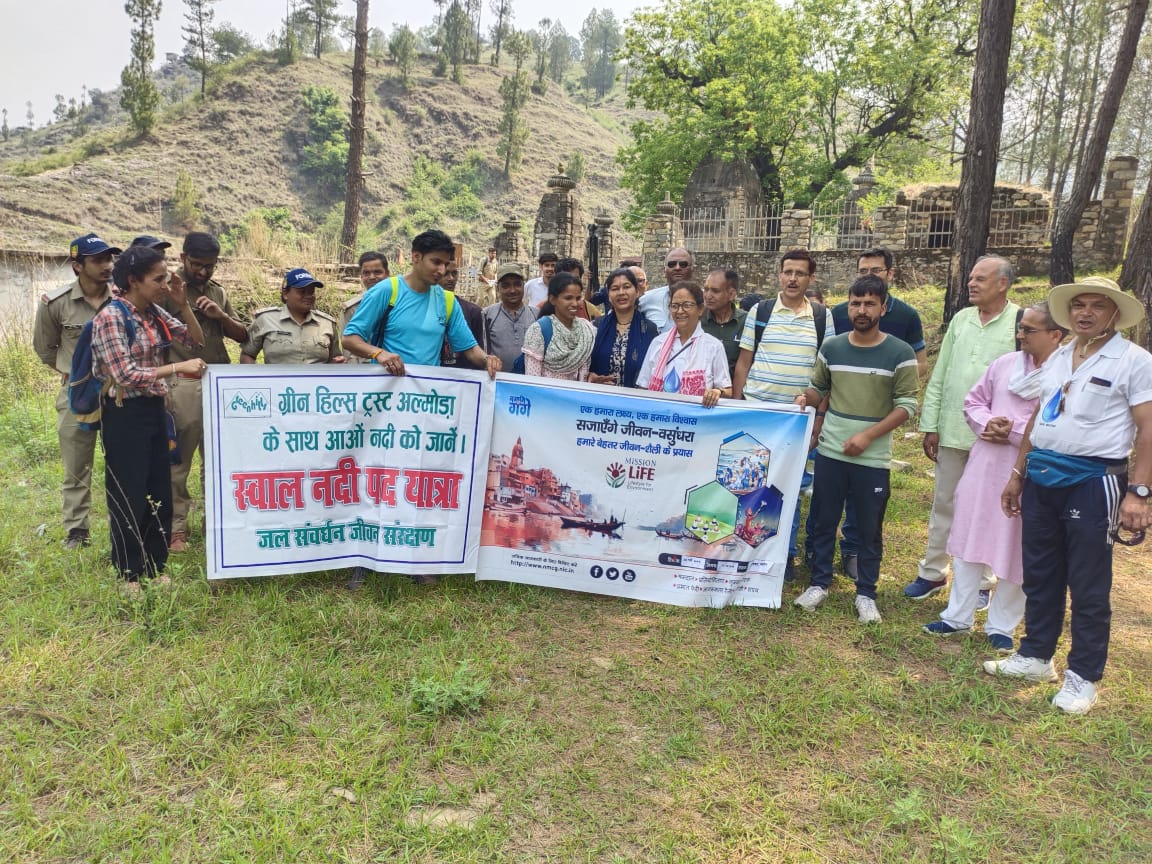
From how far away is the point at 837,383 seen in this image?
3.89 metres

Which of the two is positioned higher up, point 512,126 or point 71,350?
point 512,126

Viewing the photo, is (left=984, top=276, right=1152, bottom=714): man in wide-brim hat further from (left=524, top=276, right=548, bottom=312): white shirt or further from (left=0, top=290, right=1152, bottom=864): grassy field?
(left=524, top=276, right=548, bottom=312): white shirt

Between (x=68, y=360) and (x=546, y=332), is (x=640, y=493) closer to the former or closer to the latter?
(x=546, y=332)

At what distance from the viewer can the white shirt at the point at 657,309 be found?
15.3 feet

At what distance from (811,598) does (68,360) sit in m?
4.81

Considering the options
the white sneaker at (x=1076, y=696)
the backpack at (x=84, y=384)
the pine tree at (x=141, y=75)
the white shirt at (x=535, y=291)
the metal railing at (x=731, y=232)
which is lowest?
the white sneaker at (x=1076, y=696)

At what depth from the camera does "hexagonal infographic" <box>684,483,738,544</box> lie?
3928 mm

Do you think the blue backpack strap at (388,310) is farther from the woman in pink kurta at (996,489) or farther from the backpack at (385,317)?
the woman in pink kurta at (996,489)

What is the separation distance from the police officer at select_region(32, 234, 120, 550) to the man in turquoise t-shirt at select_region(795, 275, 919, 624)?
14.1 feet

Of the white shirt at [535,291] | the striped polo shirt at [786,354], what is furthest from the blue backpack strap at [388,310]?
the white shirt at [535,291]

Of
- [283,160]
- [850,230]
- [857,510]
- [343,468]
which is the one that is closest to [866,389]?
[857,510]

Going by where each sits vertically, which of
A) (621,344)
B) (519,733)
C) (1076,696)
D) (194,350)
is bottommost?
(519,733)

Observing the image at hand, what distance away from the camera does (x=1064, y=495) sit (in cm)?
307

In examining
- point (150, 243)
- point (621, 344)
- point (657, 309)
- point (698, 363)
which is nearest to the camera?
point (150, 243)
